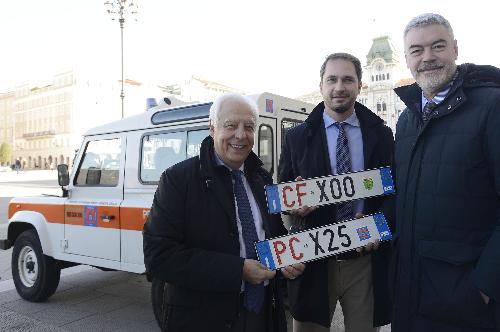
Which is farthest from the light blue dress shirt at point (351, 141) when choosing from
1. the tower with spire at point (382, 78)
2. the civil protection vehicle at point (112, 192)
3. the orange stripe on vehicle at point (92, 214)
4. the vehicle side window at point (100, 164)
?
the tower with spire at point (382, 78)

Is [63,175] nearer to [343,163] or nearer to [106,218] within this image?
[106,218]

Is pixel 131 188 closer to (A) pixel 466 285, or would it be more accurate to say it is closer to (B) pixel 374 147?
(B) pixel 374 147

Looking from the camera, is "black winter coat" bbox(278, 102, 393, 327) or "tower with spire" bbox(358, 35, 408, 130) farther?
"tower with spire" bbox(358, 35, 408, 130)

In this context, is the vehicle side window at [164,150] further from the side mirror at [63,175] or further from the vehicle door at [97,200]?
the side mirror at [63,175]

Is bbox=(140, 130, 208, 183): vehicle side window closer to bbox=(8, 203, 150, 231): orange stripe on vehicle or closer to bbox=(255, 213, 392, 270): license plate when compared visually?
bbox=(8, 203, 150, 231): orange stripe on vehicle

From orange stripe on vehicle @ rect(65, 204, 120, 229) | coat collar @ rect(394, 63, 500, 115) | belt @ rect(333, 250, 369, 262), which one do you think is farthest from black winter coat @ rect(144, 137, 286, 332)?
orange stripe on vehicle @ rect(65, 204, 120, 229)

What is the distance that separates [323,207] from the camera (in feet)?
7.95

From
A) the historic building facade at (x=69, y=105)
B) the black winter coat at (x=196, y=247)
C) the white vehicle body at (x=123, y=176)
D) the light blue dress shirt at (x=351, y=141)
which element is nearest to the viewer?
the black winter coat at (x=196, y=247)

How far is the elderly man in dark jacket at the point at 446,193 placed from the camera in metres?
1.69

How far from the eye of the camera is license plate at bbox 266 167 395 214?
81.7 inches

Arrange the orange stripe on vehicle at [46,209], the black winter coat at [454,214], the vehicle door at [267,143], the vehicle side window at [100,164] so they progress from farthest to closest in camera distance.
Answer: the orange stripe on vehicle at [46,209] → the vehicle side window at [100,164] → the vehicle door at [267,143] → the black winter coat at [454,214]

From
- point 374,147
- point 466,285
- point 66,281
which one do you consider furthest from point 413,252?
point 66,281

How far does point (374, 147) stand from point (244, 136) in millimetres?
921

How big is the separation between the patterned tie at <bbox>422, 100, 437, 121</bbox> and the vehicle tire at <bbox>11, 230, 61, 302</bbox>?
472 cm
